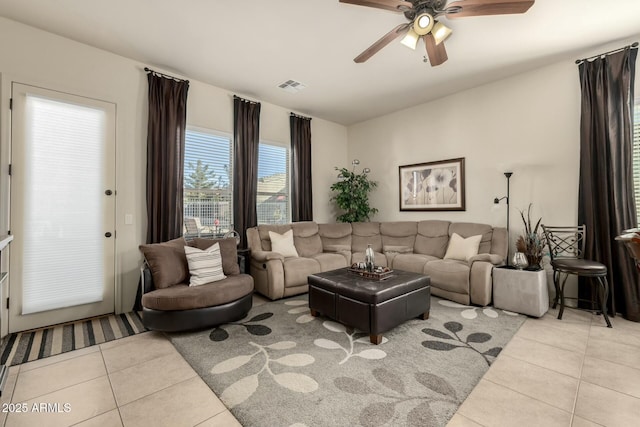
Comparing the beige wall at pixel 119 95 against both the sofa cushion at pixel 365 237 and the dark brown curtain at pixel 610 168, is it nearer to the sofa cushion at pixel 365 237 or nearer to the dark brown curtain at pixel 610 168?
the sofa cushion at pixel 365 237

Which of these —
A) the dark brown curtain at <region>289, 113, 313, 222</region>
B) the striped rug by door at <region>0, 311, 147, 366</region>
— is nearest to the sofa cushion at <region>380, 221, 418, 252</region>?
the dark brown curtain at <region>289, 113, 313, 222</region>

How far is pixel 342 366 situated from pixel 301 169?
12.3 feet

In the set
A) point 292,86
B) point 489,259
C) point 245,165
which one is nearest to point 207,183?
point 245,165

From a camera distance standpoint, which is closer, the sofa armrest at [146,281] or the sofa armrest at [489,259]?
the sofa armrest at [146,281]

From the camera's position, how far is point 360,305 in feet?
8.44

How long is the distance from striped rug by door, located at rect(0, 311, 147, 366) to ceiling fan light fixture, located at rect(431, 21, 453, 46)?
3.96m

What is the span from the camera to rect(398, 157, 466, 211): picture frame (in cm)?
454

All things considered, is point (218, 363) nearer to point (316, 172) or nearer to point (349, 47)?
point (349, 47)

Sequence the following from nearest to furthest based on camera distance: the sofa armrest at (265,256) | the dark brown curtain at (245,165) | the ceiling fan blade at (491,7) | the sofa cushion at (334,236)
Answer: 1. the ceiling fan blade at (491,7)
2. the sofa armrest at (265,256)
3. the dark brown curtain at (245,165)
4. the sofa cushion at (334,236)

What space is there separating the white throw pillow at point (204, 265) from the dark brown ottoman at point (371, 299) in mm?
1048

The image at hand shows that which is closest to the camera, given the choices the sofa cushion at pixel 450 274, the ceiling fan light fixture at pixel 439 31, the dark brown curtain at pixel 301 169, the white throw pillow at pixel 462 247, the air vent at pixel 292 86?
the ceiling fan light fixture at pixel 439 31

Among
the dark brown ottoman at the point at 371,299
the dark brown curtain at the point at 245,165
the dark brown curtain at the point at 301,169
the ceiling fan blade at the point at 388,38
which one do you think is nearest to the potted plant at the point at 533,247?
the dark brown ottoman at the point at 371,299

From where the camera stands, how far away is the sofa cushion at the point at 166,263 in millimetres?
2814

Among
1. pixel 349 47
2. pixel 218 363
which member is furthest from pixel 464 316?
pixel 349 47
